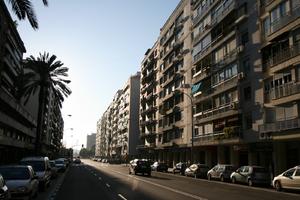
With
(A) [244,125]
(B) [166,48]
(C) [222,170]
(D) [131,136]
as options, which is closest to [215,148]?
(A) [244,125]

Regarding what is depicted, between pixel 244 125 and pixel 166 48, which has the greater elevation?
pixel 166 48

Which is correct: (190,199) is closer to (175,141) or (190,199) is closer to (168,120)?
(175,141)

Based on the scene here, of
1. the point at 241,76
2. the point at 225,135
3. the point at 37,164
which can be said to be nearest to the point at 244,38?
the point at 241,76

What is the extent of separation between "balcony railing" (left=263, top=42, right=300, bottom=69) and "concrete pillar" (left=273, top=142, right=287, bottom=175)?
704 centimetres

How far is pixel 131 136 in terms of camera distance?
117500mm

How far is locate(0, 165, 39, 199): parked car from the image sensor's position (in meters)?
14.8

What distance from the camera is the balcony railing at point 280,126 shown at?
3133 centimetres

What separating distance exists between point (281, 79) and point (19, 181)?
2533cm

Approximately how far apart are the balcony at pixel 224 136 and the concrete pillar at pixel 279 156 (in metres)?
5.40

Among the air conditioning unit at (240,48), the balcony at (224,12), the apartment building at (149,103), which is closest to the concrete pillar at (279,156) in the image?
the air conditioning unit at (240,48)

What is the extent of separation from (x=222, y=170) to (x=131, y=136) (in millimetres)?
81087

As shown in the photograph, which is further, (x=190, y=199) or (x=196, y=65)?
(x=196, y=65)

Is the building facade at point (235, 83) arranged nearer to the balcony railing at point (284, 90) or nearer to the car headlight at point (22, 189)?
the balcony railing at point (284, 90)

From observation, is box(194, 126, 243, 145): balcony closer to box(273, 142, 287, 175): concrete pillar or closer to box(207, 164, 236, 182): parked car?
box(207, 164, 236, 182): parked car
